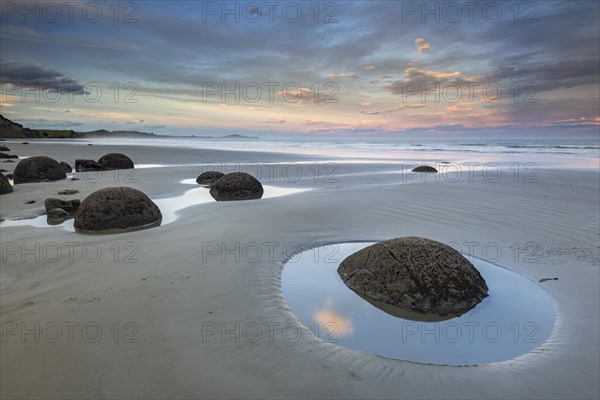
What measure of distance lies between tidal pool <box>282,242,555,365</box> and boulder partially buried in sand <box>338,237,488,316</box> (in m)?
0.13

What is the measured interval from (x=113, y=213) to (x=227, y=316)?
12.1 feet

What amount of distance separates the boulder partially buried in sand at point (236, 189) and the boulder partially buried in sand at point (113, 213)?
2.66 metres

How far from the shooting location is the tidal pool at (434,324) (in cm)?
279

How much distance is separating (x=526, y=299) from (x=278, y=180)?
9.87 meters

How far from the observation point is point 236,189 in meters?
8.94

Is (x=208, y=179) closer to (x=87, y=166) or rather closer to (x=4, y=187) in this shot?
(x=4, y=187)

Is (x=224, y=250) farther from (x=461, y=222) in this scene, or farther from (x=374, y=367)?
(x=461, y=222)

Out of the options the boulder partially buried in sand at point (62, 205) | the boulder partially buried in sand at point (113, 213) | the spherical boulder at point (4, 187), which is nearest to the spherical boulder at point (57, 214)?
the boulder partially buried in sand at point (62, 205)

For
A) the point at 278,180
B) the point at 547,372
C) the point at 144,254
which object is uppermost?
the point at 278,180

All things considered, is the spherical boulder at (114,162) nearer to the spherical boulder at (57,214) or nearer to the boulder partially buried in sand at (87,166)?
the boulder partially buried in sand at (87,166)

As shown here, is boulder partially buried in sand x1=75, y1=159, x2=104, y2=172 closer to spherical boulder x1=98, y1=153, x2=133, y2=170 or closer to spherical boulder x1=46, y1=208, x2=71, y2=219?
spherical boulder x1=98, y1=153, x2=133, y2=170

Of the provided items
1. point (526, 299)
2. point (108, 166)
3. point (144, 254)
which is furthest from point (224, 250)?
point (108, 166)

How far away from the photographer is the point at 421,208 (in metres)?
7.65

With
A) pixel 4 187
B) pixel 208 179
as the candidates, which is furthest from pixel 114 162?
pixel 4 187
